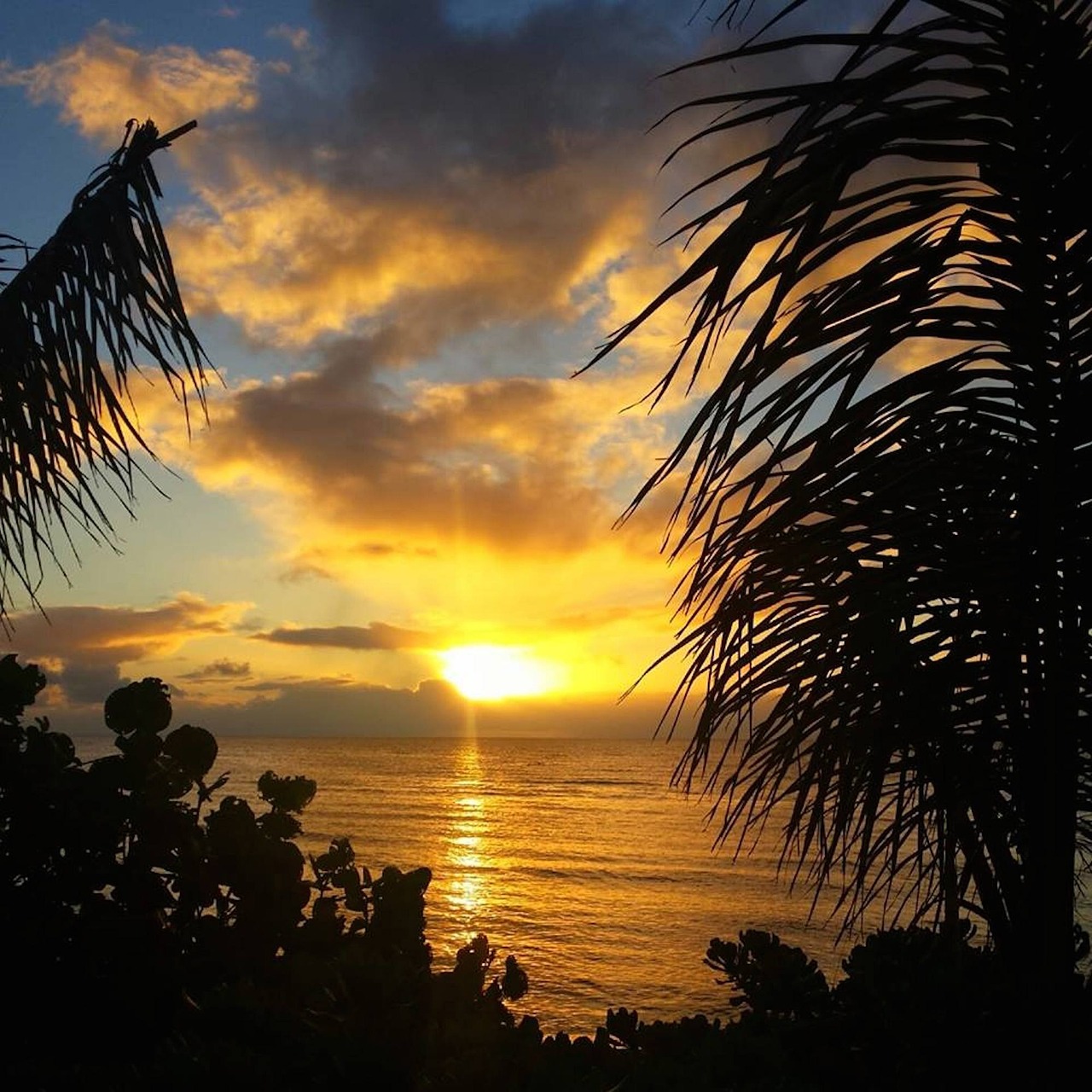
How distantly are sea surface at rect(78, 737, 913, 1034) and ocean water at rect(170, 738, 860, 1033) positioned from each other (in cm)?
7

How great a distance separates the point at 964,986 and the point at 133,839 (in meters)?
2.25

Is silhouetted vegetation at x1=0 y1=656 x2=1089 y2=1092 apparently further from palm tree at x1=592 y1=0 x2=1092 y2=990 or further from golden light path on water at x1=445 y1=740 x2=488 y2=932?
golden light path on water at x1=445 y1=740 x2=488 y2=932

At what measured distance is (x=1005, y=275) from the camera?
70.3 inches

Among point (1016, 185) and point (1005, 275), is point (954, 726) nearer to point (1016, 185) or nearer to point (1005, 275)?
point (1005, 275)

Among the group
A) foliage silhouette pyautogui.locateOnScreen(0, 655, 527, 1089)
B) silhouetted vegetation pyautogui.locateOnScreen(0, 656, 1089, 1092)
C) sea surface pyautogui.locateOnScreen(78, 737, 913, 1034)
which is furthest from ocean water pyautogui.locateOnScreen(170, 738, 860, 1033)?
foliage silhouette pyautogui.locateOnScreen(0, 655, 527, 1089)

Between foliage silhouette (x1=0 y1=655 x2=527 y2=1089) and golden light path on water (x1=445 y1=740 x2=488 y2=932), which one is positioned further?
golden light path on water (x1=445 y1=740 x2=488 y2=932)

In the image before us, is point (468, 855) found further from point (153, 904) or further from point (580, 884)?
point (153, 904)

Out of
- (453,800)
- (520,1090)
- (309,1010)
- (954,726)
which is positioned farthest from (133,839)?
(453,800)

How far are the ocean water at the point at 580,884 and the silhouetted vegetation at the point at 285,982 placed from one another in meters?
0.61

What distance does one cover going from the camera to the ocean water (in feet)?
65.5

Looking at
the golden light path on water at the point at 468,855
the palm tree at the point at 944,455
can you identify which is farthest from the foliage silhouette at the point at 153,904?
the golden light path on water at the point at 468,855

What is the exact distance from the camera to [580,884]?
3269cm

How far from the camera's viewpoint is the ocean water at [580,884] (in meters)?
20.0

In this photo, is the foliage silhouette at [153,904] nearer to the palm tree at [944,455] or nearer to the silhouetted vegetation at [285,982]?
the silhouetted vegetation at [285,982]
